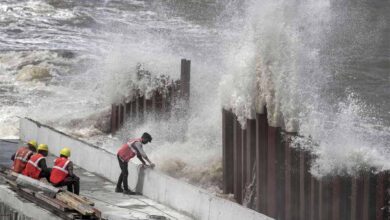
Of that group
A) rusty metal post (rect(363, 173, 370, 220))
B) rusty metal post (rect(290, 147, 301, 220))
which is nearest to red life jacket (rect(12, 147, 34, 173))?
rusty metal post (rect(290, 147, 301, 220))

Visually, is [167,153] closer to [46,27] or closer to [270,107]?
[270,107]

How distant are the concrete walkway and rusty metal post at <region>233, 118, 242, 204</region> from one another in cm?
163

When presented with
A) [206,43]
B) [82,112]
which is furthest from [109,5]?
[82,112]

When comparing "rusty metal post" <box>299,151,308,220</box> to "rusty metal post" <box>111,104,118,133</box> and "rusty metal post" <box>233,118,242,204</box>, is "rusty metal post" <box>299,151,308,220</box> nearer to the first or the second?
"rusty metal post" <box>233,118,242,204</box>

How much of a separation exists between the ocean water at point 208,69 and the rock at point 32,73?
0.05 meters

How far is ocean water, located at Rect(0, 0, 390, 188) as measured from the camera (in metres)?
16.6

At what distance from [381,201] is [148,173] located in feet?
16.0

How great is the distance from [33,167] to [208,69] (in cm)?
1062

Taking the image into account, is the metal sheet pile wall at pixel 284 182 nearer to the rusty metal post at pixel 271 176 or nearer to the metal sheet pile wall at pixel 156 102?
the rusty metal post at pixel 271 176

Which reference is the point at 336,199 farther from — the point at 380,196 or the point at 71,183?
the point at 71,183

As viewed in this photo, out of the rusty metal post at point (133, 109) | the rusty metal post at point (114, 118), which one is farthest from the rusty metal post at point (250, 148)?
the rusty metal post at point (114, 118)

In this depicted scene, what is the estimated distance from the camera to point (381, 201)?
12.2 metres

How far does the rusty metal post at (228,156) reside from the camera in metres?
16.7

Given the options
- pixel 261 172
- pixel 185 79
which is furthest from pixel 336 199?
pixel 185 79
